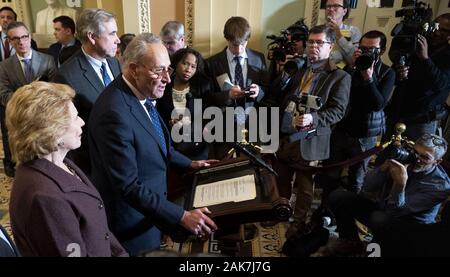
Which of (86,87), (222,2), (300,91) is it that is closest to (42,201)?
(86,87)

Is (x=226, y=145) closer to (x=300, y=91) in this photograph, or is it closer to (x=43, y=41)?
(x=300, y=91)

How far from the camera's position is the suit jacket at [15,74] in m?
3.25

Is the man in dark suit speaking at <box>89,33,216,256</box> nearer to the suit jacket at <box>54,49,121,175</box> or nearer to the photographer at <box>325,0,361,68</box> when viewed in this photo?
the suit jacket at <box>54,49,121,175</box>

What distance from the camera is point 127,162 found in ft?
5.23

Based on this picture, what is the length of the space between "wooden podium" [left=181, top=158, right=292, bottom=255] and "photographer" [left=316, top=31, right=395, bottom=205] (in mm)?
1371

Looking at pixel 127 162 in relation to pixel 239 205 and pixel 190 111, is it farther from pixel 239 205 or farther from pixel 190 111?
pixel 190 111

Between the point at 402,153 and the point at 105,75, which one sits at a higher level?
the point at 105,75

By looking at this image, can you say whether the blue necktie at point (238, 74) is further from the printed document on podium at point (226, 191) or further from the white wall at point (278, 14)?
the printed document on podium at point (226, 191)

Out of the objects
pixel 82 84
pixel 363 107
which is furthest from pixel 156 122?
pixel 363 107

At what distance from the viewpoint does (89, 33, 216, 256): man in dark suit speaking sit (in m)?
1.57

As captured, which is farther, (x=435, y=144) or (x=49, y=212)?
(x=435, y=144)

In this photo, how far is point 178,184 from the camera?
2164 millimetres

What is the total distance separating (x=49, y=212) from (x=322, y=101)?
80.0 inches

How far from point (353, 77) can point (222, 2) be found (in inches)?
82.7
